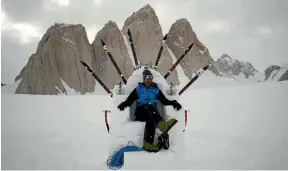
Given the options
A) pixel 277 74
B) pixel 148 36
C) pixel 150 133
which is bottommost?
pixel 150 133

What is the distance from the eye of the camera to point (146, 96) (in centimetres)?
266

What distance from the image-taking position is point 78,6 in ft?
11.3

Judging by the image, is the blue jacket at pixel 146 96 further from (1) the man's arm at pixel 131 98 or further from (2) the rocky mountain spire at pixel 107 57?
(2) the rocky mountain spire at pixel 107 57

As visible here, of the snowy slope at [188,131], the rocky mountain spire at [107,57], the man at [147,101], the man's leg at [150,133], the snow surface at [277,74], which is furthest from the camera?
the rocky mountain spire at [107,57]

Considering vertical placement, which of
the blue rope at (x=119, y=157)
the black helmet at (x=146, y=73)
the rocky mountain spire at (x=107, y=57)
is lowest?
the blue rope at (x=119, y=157)

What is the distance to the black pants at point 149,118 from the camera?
246 centimetres

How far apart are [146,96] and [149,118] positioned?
212 mm

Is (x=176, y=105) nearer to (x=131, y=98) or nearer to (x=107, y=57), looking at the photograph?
(x=131, y=98)

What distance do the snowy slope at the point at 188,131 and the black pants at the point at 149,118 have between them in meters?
0.66

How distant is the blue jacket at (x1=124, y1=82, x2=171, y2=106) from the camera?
2654 millimetres

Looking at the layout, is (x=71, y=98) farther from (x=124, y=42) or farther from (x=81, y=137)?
(x=124, y=42)

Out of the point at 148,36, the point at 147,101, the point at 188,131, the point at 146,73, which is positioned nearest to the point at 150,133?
the point at 147,101

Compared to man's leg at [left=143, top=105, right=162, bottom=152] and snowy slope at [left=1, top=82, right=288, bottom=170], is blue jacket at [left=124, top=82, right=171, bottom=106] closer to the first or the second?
man's leg at [left=143, top=105, right=162, bottom=152]

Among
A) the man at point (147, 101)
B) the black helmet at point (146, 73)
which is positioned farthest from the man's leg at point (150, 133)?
the black helmet at point (146, 73)
